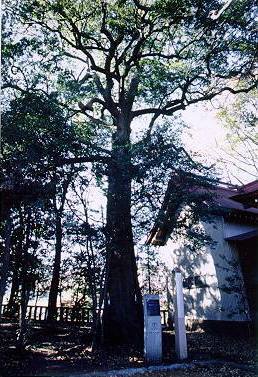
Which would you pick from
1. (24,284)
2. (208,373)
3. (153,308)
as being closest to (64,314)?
(153,308)

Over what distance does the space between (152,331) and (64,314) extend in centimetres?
870

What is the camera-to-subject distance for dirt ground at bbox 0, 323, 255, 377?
285 inches

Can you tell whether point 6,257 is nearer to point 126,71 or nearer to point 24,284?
point 24,284

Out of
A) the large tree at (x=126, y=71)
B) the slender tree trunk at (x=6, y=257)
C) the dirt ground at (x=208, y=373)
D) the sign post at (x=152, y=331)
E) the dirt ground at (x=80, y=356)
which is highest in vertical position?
the large tree at (x=126, y=71)

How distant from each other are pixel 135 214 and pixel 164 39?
7.93 m

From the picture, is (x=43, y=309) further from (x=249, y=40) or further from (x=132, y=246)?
(x=249, y=40)

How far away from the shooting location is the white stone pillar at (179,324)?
876cm

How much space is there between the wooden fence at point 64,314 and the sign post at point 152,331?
5.57 m

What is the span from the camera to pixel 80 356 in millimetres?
8594

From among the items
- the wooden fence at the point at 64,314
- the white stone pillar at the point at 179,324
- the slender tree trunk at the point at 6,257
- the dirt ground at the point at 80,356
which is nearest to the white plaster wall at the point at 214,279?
the wooden fence at the point at 64,314

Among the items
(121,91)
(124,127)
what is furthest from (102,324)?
(121,91)

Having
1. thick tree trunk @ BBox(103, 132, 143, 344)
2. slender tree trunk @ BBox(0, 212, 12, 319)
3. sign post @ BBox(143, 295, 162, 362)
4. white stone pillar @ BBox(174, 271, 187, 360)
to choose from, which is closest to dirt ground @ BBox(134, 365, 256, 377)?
white stone pillar @ BBox(174, 271, 187, 360)

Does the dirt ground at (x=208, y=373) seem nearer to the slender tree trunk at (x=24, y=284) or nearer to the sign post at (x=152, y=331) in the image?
the sign post at (x=152, y=331)

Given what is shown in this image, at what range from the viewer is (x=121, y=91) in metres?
14.9
